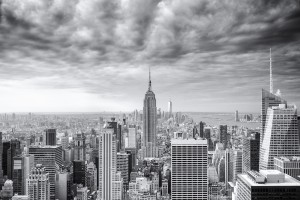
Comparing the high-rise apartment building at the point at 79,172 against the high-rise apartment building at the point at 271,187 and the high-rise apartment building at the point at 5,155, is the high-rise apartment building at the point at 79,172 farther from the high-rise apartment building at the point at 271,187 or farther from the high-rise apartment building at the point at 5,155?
the high-rise apartment building at the point at 271,187

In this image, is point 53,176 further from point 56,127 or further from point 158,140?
point 158,140

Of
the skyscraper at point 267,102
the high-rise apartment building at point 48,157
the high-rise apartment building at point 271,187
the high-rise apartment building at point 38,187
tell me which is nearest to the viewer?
the high-rise apartment building at point 271,187

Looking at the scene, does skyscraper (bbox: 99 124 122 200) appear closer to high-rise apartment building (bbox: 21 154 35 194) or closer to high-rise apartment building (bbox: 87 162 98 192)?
high-rise apartment building (bbox: 87 162 98 192)

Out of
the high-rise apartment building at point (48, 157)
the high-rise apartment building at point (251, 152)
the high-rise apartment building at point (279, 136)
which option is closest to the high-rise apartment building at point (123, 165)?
the high-rise apartment building at point (48, 157)

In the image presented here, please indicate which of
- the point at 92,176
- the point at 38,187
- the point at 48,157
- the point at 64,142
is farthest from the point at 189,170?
the point at 64,142

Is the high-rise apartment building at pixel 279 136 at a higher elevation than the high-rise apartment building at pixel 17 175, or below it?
higher

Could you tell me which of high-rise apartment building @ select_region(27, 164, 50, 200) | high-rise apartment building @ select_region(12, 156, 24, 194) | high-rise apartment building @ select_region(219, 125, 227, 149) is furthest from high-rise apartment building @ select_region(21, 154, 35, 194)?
high-rise apartment building @ select_region(219, 125, 227, 149)

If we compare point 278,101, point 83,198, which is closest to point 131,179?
point 83,198
